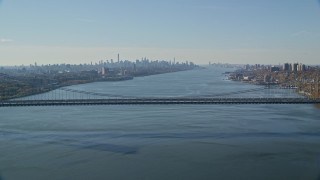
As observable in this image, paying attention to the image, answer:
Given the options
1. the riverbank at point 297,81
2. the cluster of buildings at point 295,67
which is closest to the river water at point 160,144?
the riverbank at point 297,81

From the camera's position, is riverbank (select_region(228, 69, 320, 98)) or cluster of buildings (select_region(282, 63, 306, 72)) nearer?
riverbank (select_region(228, 69, 320, 98))

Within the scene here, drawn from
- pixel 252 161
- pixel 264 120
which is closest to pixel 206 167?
pixel 252 161

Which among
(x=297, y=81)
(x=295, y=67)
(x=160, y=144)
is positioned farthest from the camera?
(x=295, y=67)

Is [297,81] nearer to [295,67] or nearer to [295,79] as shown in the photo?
[295,79]

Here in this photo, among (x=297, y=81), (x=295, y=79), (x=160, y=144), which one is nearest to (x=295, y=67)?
(x=295, y=79)

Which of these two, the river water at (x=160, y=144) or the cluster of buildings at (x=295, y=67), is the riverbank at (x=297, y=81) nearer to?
the cluster of buildings at (x=295, y=67)

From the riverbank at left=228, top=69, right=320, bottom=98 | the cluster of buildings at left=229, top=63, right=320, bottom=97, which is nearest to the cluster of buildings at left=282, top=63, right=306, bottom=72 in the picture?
the cluster of buildings at left=229, top=63, right=320, bottom=97

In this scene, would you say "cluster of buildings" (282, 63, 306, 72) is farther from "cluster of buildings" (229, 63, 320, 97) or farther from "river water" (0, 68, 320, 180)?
"river water" (0, 68, 320, 180)

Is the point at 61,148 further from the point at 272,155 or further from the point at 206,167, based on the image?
the point at 272,155
